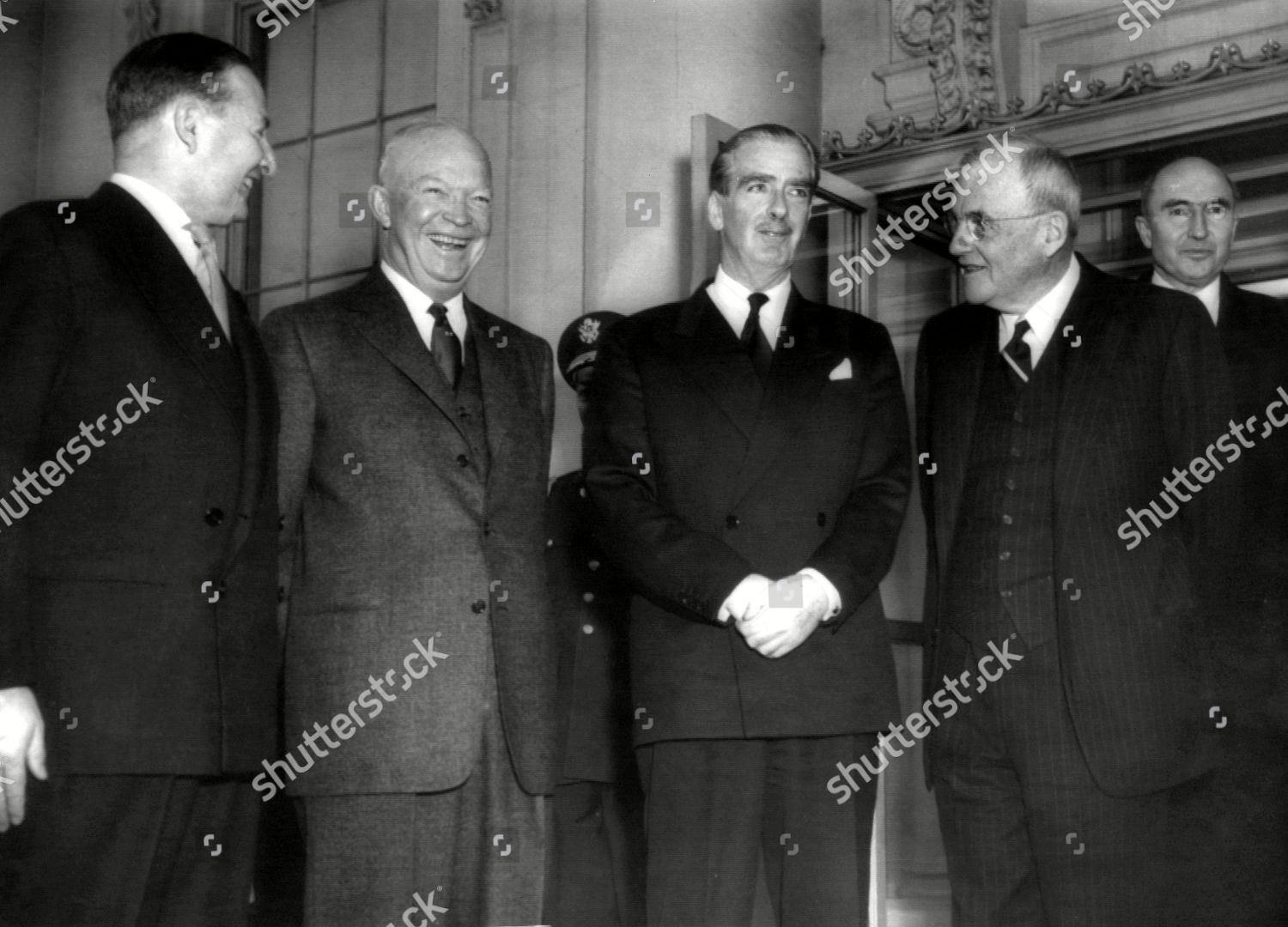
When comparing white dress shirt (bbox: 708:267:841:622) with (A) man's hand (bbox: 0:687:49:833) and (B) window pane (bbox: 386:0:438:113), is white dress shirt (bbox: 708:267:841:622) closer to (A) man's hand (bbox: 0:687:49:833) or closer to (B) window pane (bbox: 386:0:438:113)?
(A) man's hand (bbox: 0:687:49:833)

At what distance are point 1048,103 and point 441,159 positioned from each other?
2473 millimetres

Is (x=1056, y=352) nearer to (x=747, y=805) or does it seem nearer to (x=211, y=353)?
(x=747, y=805)

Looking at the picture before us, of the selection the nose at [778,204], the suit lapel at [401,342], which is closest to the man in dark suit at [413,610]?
the suit lapel at [401,342]

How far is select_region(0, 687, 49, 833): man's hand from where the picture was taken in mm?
1915

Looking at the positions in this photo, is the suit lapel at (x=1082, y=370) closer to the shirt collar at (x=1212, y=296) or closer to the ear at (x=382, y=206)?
the shirt collar at (x=1212, y=296)

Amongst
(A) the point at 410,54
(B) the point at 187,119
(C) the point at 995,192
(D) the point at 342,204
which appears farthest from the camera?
(D) the point at 342,204

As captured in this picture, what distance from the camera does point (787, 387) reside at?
2.72 metres

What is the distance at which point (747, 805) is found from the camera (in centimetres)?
250

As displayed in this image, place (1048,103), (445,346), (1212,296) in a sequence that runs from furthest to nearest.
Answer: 1. (1048,103)
2. (1212,296)
3. (445,346)

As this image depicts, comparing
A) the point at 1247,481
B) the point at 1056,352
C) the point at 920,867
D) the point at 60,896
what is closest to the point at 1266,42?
the point at 1247,481

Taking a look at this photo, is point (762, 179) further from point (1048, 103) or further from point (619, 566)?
point (1048, 103)

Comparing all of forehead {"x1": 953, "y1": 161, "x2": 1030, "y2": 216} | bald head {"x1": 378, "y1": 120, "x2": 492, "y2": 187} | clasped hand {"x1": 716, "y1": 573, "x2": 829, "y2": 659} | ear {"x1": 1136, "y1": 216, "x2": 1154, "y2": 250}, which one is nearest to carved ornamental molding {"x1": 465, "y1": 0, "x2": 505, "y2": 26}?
ear {"x1": 1136, "y1": 216, "x2": 1154, "y2": 250}

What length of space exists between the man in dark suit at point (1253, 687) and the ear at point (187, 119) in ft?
6.85

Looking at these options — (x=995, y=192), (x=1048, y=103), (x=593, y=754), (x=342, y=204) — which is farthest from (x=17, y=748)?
(x=342, y=204)
